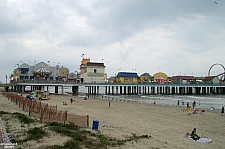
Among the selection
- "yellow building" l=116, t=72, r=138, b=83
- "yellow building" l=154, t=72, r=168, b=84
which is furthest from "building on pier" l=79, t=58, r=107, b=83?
"yellow building" l=154, t=72, r=168, b=84

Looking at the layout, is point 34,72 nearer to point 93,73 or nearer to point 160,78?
point 93,73

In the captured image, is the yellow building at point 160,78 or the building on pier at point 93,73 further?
the yellow building at point 160,78

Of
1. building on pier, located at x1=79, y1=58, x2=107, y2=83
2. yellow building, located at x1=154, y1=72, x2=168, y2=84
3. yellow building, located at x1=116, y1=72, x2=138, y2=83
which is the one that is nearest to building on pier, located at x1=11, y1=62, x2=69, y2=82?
building on pier, located at x1=79, y1=58, x2=107, y2=83

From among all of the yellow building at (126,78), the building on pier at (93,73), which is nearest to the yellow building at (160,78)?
the yellow building at (126,78)

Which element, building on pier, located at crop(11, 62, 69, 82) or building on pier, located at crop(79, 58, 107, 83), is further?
building on pier, located at crop(79, 58, 107, 83)

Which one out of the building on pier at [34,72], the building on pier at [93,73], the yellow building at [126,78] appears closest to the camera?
the building on pier at [34,72]

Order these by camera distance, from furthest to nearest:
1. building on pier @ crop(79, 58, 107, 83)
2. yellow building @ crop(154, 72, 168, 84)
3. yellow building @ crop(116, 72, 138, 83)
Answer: yellow building @ crop(154, 72, 168, 84), yellow building @ crop(116, 72, 138, 83), building on pier @ crop(79, 58, 107, 83)

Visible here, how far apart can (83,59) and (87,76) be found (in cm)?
1308

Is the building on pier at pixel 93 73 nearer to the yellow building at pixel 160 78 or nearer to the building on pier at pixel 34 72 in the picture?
the building on pier at pixel 34 72

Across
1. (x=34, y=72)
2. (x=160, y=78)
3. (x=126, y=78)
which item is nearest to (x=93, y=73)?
(x=126, y=78)

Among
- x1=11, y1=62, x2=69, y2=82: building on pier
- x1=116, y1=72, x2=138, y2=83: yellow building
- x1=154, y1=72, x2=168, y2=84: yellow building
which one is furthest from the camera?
x1=154, y1=72, x2=168, y2=84: yellow building

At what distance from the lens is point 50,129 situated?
10.6 meters

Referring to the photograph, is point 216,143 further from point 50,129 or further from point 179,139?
point 50,129

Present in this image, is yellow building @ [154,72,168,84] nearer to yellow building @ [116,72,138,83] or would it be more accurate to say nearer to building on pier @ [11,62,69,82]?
yellow building @ [116,72,138,83]
